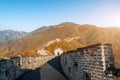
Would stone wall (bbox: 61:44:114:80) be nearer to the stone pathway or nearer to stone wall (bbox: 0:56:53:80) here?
the stone pathway

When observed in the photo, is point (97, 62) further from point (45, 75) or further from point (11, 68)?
point (11, 68)

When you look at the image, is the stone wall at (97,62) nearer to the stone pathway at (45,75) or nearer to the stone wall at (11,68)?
the stone pathway at (45,75)

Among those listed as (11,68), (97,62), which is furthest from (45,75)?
(97,62)

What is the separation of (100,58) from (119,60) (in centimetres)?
238

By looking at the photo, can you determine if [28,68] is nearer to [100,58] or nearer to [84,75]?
[84,75]

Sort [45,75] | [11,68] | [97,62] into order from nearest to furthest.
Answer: [97,62], [11,68], [45,75]

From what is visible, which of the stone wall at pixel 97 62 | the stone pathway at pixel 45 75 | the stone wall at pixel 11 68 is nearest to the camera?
the stone wall at pixel 97 62

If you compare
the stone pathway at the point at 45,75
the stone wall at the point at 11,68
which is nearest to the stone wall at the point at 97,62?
the stone pathway at the point at 45,75

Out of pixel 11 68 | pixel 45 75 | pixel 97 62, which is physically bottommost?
pixel 45 75

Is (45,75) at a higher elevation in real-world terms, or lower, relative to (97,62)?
lower

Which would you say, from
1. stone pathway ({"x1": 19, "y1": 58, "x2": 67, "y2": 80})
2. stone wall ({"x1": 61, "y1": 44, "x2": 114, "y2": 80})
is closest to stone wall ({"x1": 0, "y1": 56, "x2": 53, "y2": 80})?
stone pathway ({"x1": 19, "y1": 58, "x2": 67, "y2": 80})

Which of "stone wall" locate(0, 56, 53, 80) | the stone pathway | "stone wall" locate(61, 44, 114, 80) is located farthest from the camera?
the stone pathway

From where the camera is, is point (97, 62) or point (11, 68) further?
point (11, 68)

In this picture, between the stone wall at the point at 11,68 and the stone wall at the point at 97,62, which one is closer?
the stone wall at the point at 97,62
